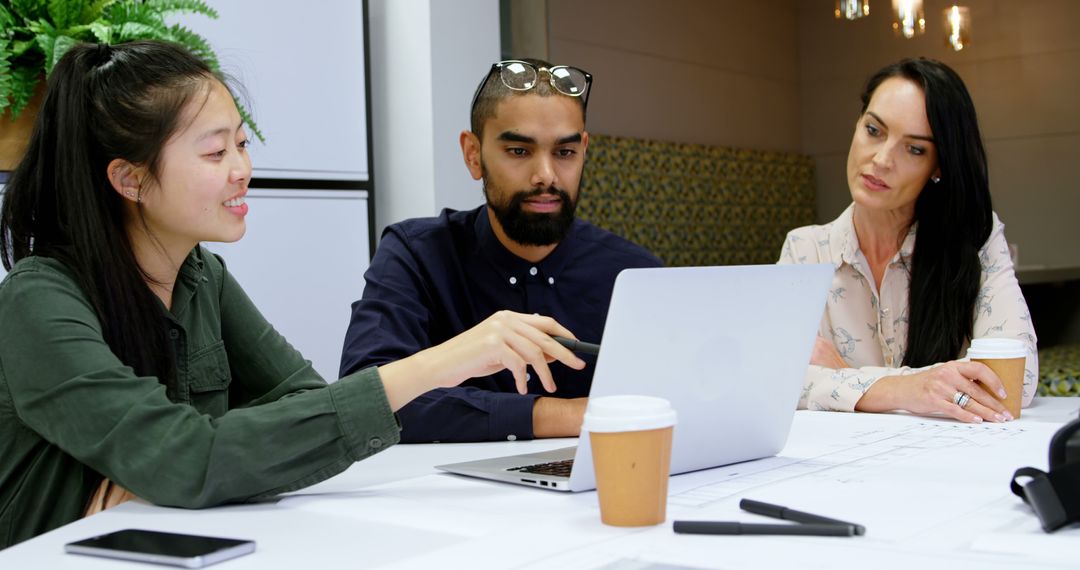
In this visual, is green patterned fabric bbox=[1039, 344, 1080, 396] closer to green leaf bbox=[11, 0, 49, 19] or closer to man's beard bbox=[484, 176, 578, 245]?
man's beard bbox=[484, 176, 578, 245]

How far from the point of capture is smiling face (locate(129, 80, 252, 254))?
1406 mm

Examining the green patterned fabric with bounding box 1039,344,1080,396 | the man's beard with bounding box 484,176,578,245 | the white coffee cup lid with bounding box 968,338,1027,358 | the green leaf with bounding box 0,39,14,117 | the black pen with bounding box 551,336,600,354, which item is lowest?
the green patterned fabric with bounding box 1039,344,1080,396

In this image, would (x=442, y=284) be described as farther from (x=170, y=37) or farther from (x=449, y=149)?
(x=449, y=149)

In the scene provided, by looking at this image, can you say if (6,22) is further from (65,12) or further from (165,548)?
(165,548)

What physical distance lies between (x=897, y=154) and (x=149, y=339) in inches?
60.2

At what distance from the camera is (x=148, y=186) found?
4.62 ft

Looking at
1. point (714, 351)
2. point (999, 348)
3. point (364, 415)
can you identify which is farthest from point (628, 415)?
point (999, 348)

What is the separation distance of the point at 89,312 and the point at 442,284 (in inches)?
32.1

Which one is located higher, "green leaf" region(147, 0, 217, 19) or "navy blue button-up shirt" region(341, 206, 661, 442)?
"green leaf" region(147, 0, 217, 19)

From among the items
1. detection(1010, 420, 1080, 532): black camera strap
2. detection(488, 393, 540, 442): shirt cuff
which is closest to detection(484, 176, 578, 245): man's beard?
detection(488, 393, 540, 442): shirt cuff

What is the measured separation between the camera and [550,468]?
1281 mm

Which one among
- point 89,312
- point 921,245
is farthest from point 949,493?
point 921,245

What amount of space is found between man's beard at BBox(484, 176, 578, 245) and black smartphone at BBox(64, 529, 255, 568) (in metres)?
1.08

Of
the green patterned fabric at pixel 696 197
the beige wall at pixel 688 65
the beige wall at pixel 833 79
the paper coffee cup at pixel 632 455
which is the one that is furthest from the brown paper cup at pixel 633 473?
the beige wall at pixel 833 79
